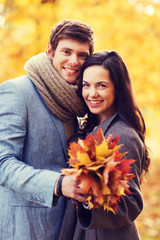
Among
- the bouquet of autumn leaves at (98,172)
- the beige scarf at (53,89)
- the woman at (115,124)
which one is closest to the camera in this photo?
the bouquet of autumn leaves at (98,172)

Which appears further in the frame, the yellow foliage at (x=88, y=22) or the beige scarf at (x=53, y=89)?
the yellow foliage at (x=88, y=22)

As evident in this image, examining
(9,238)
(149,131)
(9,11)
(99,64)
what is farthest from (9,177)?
(149,131)

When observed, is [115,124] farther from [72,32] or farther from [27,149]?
[72,32]

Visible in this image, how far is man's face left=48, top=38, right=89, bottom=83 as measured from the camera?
96.9 inches

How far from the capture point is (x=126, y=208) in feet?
6.34

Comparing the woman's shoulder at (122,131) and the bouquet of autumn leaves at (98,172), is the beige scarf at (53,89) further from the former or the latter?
the bouquet of autumn leaves at (98,172)

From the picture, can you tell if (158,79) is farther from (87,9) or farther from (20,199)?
(20,199)

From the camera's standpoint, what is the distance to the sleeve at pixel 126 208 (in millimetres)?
1789

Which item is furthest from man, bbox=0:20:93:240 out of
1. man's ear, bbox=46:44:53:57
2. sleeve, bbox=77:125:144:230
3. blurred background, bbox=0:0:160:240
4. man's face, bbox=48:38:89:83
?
blurred background, bbox=0:0:160:240

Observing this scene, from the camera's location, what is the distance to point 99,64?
240 cm

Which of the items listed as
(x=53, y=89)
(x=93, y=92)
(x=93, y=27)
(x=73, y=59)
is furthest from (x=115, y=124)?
(x=93, y=27)

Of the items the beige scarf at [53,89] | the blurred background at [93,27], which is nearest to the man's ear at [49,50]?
the beige scarf at [53,89]

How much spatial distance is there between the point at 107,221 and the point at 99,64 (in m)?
1.13

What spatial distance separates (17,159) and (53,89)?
566 mm
